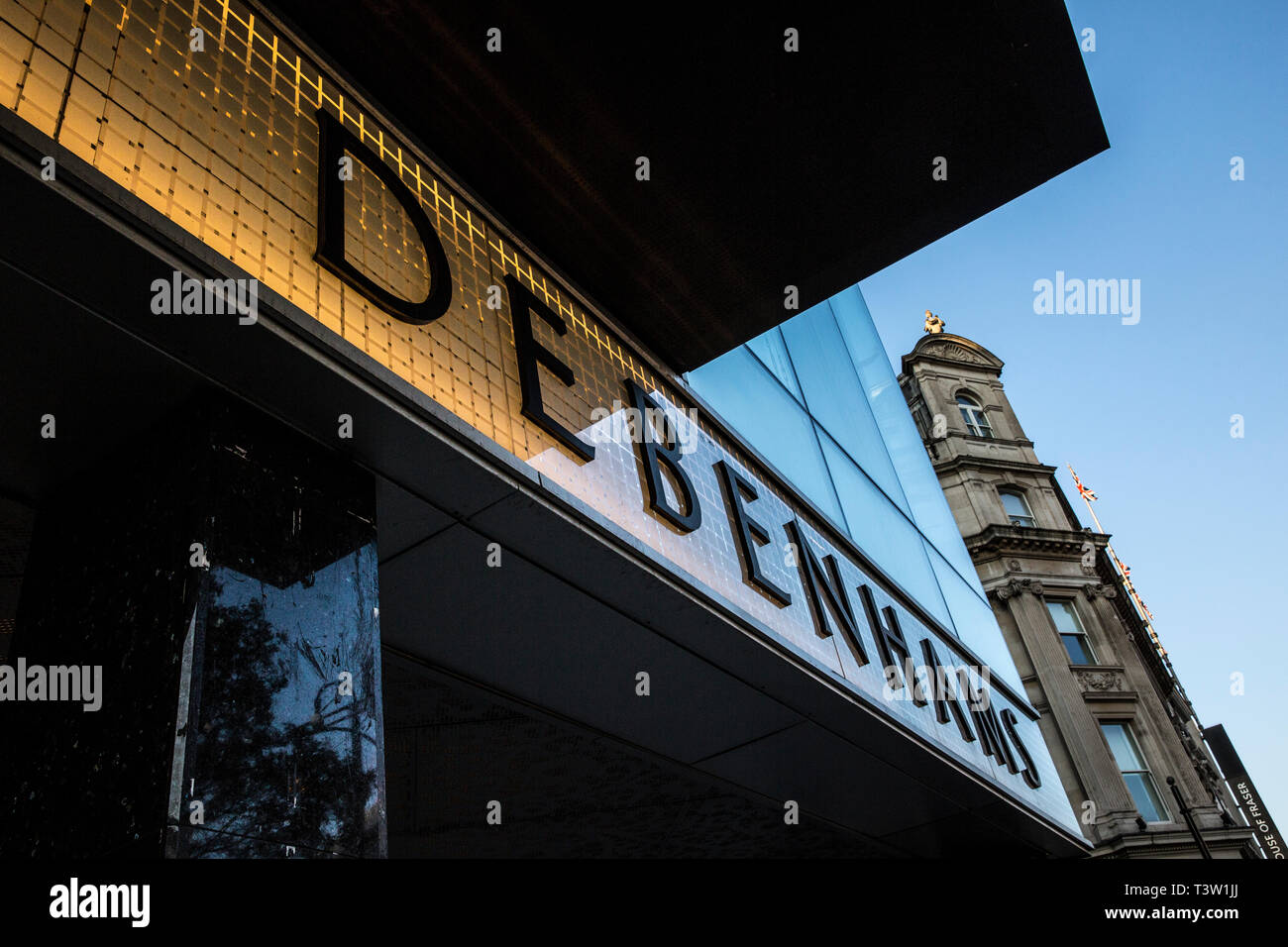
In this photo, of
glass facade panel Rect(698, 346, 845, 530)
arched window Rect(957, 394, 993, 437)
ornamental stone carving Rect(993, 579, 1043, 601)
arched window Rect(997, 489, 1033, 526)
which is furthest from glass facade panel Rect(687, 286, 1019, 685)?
arched window Rect(957, 394, 993, 437)

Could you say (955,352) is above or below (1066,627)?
above

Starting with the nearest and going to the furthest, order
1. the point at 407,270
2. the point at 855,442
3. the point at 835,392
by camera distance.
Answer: the point at 407,270, the point at 855,442, the point at 835,392

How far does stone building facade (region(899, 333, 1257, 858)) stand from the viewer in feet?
75.9

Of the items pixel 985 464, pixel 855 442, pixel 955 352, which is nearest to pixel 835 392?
pixel 855 442

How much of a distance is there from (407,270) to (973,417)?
106 ft

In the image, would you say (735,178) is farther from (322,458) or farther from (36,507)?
(36,507)

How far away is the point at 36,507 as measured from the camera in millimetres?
2811

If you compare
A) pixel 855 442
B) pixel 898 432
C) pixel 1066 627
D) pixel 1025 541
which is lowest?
pixel 855 442

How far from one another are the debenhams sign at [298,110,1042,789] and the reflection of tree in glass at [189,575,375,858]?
1244 millimetres

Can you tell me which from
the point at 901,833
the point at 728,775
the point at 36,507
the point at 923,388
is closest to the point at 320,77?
the point at 36,507

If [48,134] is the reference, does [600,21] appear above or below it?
above

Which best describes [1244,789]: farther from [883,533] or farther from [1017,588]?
[883,533]

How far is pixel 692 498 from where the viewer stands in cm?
463

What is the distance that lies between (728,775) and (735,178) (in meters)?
3.33
